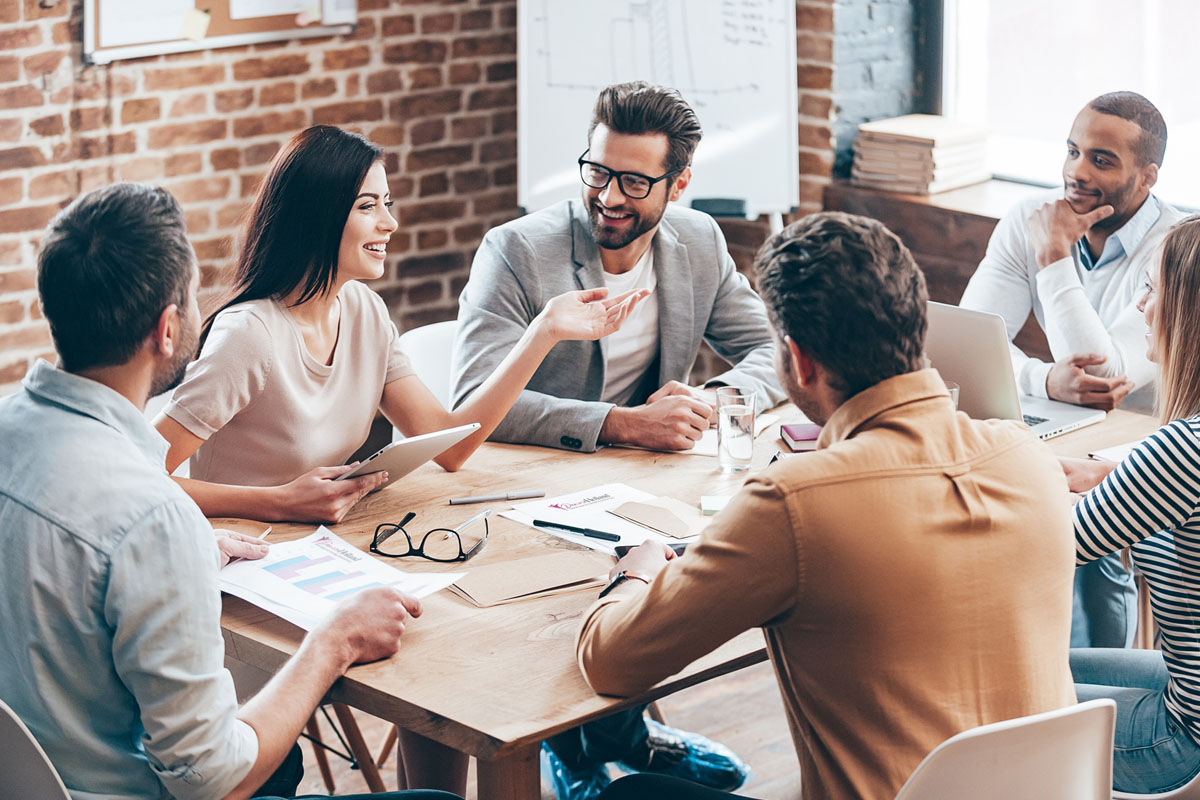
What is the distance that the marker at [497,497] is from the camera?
2164 millimetres

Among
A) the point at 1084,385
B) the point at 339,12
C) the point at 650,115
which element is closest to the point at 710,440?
the point at 650,115

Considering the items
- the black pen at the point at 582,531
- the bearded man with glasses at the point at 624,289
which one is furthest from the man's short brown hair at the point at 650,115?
the black pen at the point at 582,531

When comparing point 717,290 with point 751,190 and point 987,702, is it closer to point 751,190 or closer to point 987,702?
point 751,190

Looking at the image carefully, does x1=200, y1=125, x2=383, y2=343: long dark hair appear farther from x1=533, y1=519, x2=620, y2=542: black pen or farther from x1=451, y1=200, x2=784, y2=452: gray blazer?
x1=533, y1=519, x2=620, y2=542: black pen

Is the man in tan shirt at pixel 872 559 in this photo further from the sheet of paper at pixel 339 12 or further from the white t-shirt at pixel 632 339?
the sheet of paper at pixel 339 12

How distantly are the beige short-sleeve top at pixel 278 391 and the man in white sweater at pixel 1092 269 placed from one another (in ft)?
4.39

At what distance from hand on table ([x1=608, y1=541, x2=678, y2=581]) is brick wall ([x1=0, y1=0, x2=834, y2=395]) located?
2.13 m

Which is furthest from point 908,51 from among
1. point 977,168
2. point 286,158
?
point 286,158

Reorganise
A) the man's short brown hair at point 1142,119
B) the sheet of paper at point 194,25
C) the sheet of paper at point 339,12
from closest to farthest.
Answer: the man's short brown hair at point 1142,119, the sheet of paper at point 194,25, the sheet of paper at point 339,12

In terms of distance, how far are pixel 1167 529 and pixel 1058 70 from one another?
8.60ft

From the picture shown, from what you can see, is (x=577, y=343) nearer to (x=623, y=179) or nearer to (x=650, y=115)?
(x=623, y=179)

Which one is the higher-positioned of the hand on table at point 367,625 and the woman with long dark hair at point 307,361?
the woman with long dark hair at point 307,361

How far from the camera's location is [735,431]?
2301 mm

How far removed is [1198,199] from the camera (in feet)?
12.3
